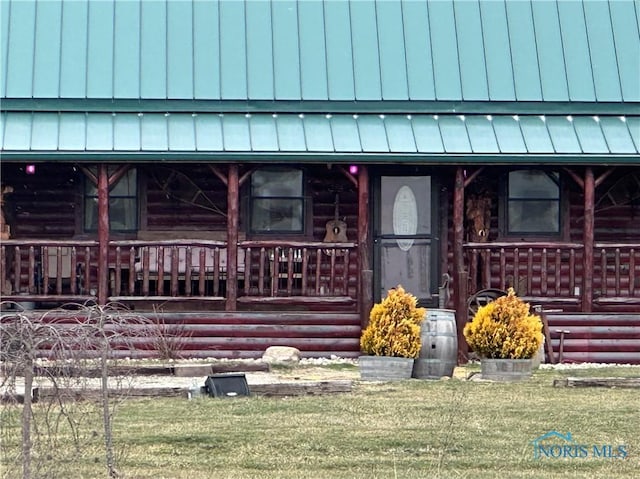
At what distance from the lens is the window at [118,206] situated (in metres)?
24.0

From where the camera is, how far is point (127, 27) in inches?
946

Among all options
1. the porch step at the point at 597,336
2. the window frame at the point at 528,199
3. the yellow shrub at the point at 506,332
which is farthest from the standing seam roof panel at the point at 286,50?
the yellow shrub at the point at 506,332

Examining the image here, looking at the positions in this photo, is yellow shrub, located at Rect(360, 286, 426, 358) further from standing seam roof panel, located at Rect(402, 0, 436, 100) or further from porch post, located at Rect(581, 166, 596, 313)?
standing seam roof panel, located at Rect(402, 0, 436, 100)

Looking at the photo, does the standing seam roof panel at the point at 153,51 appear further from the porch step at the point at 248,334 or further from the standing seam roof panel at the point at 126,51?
the porch step at the point at 248,334

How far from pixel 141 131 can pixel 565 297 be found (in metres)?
6.89

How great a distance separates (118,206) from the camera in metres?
24.1

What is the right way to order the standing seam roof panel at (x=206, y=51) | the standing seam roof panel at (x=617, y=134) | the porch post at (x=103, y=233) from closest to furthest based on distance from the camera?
the porch post at (x=103, y=233), the standing seam roof panel at (x=617, y=134), the standing seam roof panel at (x=206, y=51)

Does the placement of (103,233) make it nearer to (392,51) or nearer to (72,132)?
(72,132)

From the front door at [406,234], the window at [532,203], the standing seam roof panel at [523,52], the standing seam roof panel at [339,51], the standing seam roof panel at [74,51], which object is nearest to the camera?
the standing seam roof panel at [74,51]

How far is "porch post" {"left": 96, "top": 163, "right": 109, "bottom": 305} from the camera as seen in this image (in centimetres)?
2211

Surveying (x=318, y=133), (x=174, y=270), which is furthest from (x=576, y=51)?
(x=174, y=270)

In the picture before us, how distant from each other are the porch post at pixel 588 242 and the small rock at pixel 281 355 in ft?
14.5

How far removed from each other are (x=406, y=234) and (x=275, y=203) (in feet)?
7.05

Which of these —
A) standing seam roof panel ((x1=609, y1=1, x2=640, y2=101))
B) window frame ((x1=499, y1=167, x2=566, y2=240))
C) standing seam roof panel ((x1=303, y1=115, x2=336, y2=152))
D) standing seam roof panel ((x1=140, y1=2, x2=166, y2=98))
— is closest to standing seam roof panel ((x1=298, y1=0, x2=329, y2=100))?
standing seam roof panel ((x1=303, y1=115, x2=336, y2=152))
